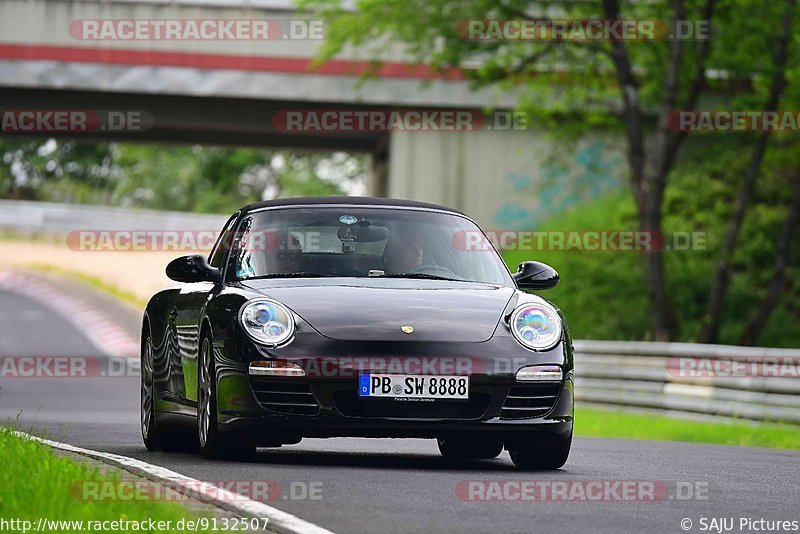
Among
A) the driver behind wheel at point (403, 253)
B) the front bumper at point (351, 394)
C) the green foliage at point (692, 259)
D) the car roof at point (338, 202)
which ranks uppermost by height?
the car roof at point (338, 202)

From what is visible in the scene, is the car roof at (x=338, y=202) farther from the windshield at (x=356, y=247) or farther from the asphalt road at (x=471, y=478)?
the asphalt road at (x=471, y=478)

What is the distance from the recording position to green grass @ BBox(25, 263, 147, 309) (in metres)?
50.0

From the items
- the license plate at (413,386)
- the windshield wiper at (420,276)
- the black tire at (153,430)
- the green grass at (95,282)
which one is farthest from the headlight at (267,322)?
the green grass at (95,282)

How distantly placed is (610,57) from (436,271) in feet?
65.9

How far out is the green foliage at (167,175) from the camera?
80.8m

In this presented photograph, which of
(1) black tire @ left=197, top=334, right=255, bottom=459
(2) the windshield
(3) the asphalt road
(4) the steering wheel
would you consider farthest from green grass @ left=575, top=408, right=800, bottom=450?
(1) black tire @ left=197, top=334, right=255, bottom=459

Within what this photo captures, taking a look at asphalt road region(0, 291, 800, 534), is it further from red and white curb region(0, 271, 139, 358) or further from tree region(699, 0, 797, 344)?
red and white curb region(0, 271, 139, 358)

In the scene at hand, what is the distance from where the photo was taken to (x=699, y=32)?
95.9 feet

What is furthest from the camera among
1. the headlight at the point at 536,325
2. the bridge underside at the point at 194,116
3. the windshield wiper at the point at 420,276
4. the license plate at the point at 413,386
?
the bridge underside at the point at 194,116

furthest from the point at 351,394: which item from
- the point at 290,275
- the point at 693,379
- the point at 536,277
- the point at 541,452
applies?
the point at 693,379

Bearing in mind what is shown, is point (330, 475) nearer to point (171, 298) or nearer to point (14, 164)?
point (171, 298)

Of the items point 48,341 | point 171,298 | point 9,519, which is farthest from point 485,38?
point 9,519

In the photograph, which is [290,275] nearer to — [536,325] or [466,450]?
[536,325]

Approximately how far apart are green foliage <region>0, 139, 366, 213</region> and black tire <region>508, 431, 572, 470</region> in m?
68.4
